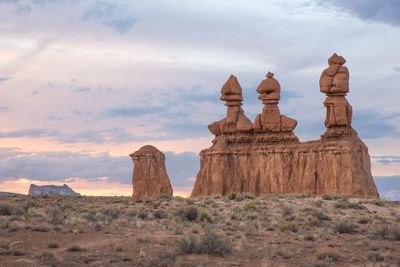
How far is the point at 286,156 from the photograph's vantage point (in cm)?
6462

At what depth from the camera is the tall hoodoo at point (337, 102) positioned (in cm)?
6112

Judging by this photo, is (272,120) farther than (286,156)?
Yes

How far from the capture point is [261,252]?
76.7 ft

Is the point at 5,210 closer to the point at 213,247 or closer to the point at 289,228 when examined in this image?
the point at 289,228

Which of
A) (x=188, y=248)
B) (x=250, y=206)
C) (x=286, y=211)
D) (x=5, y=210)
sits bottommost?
(x=188, y=248)

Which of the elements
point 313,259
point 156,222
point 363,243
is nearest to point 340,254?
point 313,259

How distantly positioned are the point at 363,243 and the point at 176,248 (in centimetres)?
805

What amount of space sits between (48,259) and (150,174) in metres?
47.5

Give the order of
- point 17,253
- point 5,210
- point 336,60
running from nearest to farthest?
point 17,253
point 5,210
point 336,60

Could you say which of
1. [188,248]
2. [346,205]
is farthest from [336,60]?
[188,248]

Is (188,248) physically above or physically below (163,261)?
above

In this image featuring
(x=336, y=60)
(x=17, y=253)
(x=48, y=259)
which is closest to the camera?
(x=48, y=259)

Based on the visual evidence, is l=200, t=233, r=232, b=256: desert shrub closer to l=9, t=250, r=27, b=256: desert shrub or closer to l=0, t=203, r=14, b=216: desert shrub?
l=9, t=250, r=27, b=256: desert shrub

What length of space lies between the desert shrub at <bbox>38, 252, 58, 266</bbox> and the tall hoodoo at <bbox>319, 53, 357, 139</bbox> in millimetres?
43703
